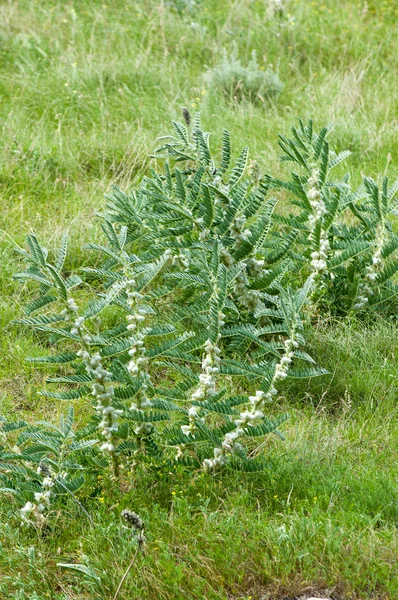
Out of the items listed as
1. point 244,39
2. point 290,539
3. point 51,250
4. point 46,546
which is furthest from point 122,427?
point 244,39

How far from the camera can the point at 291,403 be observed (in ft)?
14.5

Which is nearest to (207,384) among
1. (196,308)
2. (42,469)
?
(196,308)

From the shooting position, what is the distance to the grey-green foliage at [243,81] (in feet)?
24.7

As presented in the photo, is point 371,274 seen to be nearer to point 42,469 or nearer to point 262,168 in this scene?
point 262,168

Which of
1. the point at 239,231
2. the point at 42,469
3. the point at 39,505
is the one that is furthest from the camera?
the point at 239,231

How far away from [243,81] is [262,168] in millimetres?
1440

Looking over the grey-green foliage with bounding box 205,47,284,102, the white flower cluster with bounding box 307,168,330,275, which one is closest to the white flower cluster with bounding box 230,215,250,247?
the white flower cluster with bounding box 307,168,330,275

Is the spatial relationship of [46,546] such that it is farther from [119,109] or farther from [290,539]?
[119,109]

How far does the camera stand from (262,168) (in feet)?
21.2

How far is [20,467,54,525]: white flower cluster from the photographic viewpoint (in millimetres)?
3432

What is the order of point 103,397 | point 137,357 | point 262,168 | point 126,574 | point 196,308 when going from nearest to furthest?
point 126,574 → point 103,397 → point 137,357 → point 196,308 → point 262,168

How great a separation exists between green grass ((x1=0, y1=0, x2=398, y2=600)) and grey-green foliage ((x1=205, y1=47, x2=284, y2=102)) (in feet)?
0.37

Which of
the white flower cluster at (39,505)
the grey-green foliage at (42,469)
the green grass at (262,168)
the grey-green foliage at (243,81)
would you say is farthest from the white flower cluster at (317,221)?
the grey-green foliage at (243,81)

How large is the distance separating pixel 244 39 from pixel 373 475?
5804 mm
